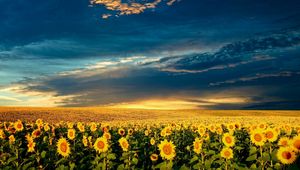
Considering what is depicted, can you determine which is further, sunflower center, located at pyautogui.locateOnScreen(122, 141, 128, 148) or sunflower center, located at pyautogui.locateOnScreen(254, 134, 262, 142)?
sunflower center, located at pyautogui.locateOnScreen(254, 134, 262, 142)

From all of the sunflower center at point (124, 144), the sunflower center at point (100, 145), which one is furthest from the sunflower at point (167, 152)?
the sunflower center at point (100, 145)

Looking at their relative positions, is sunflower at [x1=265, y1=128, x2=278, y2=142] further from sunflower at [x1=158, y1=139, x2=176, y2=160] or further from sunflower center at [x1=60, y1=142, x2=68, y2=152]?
sunflower center at [x1=60, y1=142, x2=68, y2=152]

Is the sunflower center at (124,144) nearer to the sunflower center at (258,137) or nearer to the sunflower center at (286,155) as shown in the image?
the sunflower center at (258,137)

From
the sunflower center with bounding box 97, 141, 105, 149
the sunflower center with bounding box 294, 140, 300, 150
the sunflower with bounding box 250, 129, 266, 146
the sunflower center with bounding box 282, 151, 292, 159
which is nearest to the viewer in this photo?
the sunflower center with bounding box 294, 140, 300, 150

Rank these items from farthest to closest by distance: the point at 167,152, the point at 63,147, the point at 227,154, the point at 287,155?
the point at 63,147 < the point at 227,154 < the point at 167,152 < the point at 287,155

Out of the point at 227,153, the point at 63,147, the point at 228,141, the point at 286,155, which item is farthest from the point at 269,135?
the point at 63,147

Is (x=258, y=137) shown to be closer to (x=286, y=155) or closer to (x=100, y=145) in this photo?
(x=286, y=155)

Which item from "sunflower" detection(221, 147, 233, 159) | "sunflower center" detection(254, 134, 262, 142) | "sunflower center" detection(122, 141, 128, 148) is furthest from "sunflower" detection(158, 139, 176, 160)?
"sunflower center" detection(254, 134, 262, 142)

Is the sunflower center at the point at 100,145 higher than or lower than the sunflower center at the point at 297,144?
lower

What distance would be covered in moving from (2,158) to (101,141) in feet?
13.3

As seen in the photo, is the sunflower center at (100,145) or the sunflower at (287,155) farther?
the sunflower center at (100,145)

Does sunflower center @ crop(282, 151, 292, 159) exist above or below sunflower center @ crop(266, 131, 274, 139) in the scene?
below

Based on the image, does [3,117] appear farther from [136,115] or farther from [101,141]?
[101,141]

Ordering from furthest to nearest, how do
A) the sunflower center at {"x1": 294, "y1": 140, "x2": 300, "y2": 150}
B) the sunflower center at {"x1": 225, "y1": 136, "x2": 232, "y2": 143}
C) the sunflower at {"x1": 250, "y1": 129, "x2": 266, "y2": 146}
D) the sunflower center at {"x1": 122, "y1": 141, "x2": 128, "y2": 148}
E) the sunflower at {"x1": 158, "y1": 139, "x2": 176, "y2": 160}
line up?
1. the sunflower center at {"x1": 225, "y1": 136, "x2": 232, "y2": 143}
2. the sunflower at {"x1": 250, "y1": 129, "x2": 266, "y2": 146}
3. the sunflower center at {"x1": 122, "y1": 141, "x2": 128, "y2": 148}
4. the sunflower at {"x1": 158, "y1": 139, "x2": 176, "y2": 160}
5. the sunflower center at {"x1": 294, "y1": 140, "x2": 300, "y2": 150}
